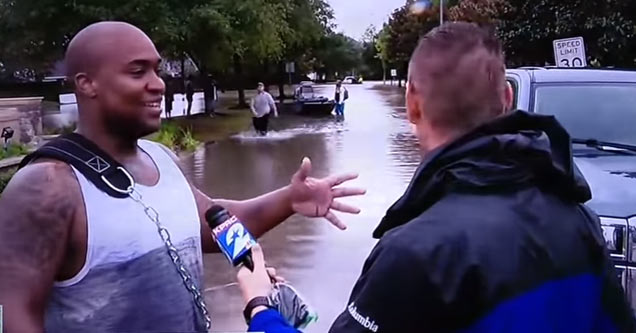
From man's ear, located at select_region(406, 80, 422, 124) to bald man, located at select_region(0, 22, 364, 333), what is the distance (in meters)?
0.70

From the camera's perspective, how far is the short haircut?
1.82 m

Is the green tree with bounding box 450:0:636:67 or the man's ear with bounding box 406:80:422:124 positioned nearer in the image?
the man's ear with bounding box 406:80:422:124

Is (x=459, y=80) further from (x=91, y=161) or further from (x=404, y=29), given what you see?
(x=404, y=29)

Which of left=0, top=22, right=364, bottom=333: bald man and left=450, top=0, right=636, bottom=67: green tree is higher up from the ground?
left=450, top=0, right=636, bottom=67: green tree

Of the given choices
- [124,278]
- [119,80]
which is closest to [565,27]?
[119,80]

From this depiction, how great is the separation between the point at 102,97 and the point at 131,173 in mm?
217

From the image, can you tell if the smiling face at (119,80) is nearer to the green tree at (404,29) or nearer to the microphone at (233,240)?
the microphone at (233,240)

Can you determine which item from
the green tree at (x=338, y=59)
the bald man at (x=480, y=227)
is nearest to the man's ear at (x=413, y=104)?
the bald man at (x=480, y=227)

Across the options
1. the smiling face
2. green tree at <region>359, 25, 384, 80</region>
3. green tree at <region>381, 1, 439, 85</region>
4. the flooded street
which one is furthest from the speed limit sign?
green tree at <region>359, 25, 384, 80</region>

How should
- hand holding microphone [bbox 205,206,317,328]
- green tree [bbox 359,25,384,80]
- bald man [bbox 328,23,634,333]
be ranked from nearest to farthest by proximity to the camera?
bald man [bbox 328,23,634,333]
hand holding microphone [bbox 205,206,317,328]
green tree [bbox 359,25,384,80]

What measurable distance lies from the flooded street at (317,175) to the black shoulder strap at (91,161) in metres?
3.92

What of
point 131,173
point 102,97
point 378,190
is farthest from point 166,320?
point 378,190

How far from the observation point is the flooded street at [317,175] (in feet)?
23.0

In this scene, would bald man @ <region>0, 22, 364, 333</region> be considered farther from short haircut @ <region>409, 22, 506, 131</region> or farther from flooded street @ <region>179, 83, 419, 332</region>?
flooded street @ <region>179, 83, 419, 332</region>
